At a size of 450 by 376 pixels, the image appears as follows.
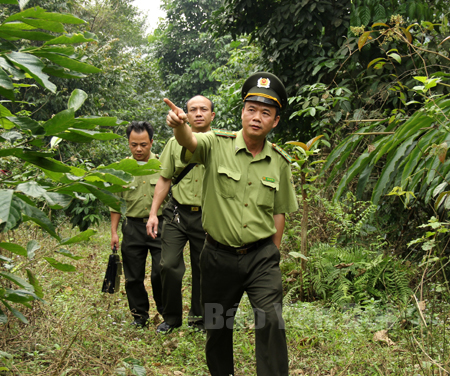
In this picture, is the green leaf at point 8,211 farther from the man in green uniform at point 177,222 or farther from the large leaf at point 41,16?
the man in green uniform at point 177,222

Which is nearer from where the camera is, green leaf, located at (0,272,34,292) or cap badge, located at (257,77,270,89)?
green leaf, located at (0,272,34,292)

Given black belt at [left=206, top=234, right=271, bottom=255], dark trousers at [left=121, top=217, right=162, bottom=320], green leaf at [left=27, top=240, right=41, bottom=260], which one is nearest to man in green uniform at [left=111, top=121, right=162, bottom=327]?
dark trousers at [left=121, top=217, right=162, bottom=320]

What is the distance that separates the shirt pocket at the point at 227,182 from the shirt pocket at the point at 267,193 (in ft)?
0.57

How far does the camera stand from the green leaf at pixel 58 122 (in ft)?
4.15

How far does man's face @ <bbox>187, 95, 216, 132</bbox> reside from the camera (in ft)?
15.6

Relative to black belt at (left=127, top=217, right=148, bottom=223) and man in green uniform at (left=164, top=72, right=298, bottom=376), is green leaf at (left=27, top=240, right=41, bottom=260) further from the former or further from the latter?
black belt at (left=127, top=217, right=148, bottom=223)

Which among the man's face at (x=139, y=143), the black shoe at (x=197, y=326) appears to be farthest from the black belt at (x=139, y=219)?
the black shoe at (x=197, y=326)

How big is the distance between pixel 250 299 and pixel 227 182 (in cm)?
80

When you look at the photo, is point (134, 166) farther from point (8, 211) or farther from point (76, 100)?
point (8, 211)

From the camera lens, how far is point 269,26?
7156 millimetres

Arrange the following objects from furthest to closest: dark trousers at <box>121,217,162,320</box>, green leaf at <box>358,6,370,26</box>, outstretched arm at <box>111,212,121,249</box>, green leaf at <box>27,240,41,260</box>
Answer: green leaf at <box>358,6,370,26</box>, outstretched arm at <box>111,212,121,249</box>, dark trousers at <box>121,217,162,320</box>, green leaf at <box>27,240,41,260</box>

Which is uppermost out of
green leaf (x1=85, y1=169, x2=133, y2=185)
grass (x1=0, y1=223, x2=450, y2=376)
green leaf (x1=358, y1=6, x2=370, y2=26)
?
green leaf (x1=358, y1=6, x2=370, y2=26)

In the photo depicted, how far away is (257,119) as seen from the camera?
3.18 meters

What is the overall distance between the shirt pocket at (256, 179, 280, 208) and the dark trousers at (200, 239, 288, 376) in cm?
27
